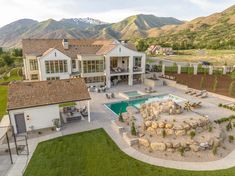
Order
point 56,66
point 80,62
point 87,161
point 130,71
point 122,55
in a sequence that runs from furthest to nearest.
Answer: point 130,71, point 122,55, point 80,62, point 56,66, point 87,161

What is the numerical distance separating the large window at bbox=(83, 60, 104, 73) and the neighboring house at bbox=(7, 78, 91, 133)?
1229 cm

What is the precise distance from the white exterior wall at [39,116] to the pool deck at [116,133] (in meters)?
1.46

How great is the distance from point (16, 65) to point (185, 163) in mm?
52935

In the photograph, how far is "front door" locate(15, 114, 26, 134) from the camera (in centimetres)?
1484

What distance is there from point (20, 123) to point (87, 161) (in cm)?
742

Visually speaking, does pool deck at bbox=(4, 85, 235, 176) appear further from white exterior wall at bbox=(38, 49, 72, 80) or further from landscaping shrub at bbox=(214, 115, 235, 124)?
white exterior wall at bbox=(38, 49, 72, 80)

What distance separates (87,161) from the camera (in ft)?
37.7

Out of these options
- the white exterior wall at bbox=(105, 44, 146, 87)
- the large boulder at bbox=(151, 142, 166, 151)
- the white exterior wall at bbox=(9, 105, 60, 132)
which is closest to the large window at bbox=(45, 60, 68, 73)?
the white exterior wall at bbox=(105, 44, 146, 87)

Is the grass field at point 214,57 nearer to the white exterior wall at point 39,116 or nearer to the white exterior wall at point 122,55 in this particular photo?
the white exterior wall at point 122,55

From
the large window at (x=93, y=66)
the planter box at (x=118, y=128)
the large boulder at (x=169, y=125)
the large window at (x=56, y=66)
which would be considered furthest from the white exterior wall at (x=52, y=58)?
the large boulder at (x=169, y=125)

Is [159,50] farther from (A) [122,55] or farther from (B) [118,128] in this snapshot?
(B) [118,128]

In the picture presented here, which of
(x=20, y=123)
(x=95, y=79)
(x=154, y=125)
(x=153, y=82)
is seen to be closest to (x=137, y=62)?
(x=153, y=82)

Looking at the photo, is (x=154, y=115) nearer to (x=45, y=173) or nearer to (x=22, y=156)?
(x=45, y=173)

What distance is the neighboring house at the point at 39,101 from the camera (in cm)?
1475
